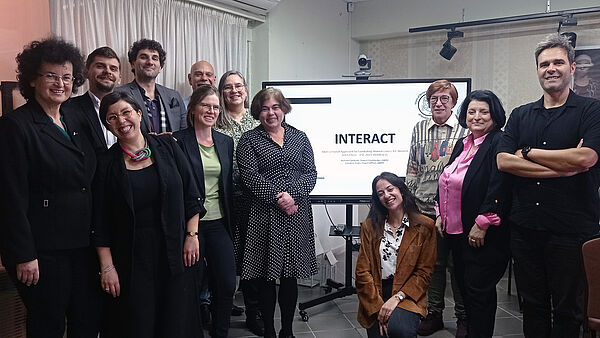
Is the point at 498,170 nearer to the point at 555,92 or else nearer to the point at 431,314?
the point at 555,92

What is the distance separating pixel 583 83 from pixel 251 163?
3.28 m

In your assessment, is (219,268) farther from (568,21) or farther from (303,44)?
(568,21)

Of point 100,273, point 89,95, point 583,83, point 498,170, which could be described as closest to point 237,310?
point 100,273

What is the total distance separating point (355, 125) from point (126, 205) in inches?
75.1

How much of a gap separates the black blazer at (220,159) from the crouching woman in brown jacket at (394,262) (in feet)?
2.49

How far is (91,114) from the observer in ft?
7.45

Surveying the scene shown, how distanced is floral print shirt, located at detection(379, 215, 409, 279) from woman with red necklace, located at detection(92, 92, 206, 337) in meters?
1.02

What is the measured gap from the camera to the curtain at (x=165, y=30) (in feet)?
9.47

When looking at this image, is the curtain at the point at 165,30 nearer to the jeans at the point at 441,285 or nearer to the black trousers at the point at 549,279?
the jeans at the point at 441,285

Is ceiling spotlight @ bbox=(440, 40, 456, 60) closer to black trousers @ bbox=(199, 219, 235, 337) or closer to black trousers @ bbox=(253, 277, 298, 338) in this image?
black trousers @ bbox=(253, 277, 298, 338)

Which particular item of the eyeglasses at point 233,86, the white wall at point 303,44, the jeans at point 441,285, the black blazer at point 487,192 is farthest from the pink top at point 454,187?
the white wall at point 303,44

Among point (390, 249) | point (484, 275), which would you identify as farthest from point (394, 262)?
point (484, 275)

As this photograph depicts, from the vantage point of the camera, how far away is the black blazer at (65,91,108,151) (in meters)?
2.14

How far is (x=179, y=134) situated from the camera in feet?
8.31
